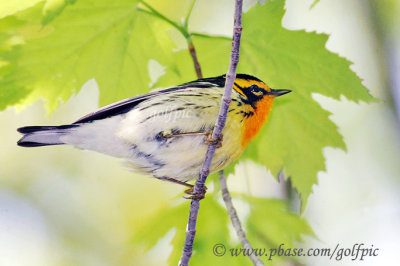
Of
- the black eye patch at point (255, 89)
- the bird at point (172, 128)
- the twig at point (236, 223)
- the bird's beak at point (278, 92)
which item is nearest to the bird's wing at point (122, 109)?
the bird at point (172, 128)

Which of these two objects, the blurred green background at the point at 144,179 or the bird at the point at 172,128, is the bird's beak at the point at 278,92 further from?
the blurred green background at the point at 144,179

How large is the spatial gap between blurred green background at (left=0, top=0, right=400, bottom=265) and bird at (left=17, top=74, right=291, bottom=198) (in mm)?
970

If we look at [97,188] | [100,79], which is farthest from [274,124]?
[97,188]

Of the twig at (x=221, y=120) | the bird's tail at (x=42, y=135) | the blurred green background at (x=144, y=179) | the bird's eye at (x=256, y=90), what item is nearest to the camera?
the twig at (x=221, y=120)

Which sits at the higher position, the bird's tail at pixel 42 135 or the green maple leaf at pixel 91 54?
the green maple leaf at pixel 91 54

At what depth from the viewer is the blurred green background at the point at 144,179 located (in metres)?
3.31

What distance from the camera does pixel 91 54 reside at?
226cm

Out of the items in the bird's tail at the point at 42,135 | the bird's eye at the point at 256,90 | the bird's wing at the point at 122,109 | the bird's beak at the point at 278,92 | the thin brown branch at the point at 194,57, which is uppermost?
the thin brown branch at the point at 194,57

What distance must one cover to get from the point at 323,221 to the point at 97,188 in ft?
6.81

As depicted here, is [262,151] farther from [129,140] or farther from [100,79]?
[100,79]

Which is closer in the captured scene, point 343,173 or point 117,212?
point 117,212

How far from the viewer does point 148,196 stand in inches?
148

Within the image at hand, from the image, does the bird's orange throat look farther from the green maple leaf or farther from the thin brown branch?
the green maple leaf

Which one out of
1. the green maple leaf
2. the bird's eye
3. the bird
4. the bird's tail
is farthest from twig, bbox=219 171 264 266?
the bird's tail
